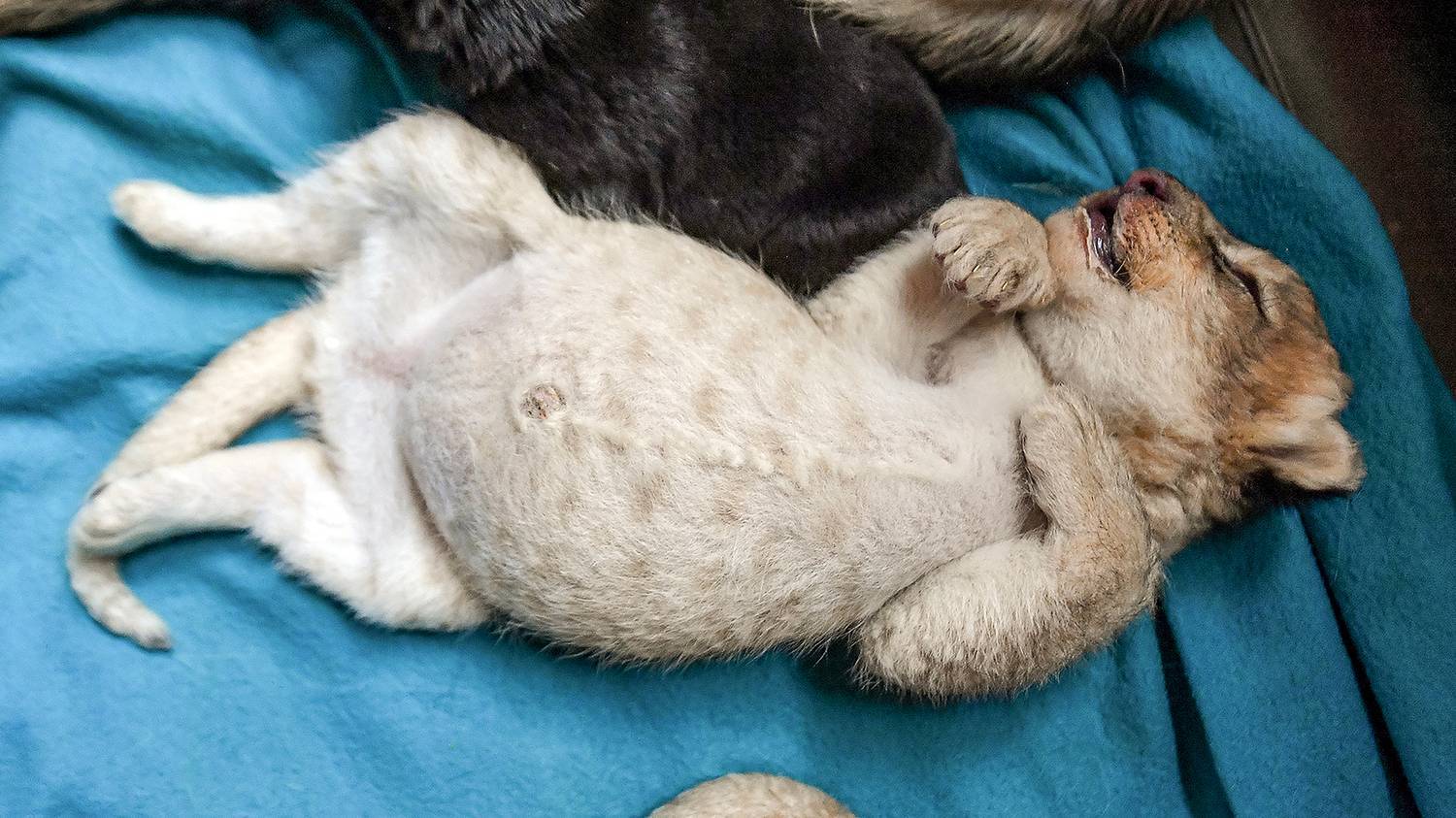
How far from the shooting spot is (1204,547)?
2363 mm

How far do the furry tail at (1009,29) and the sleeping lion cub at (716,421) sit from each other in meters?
0.49

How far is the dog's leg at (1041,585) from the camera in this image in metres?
1.85

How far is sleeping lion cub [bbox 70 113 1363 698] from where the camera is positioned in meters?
1.71

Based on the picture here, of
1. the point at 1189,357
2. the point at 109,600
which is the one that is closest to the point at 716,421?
the point at 1189,357

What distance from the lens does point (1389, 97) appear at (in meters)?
2.51

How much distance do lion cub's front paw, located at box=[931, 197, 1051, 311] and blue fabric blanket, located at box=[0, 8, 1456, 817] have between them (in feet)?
2.18

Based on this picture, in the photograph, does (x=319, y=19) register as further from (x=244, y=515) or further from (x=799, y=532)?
(x=799, y=532)

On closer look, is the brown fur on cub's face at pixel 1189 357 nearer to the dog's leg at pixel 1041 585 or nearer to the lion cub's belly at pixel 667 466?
the dog's leg at pixel 1041 585

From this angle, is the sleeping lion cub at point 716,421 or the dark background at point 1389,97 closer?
the sleeping lion cub at point 716,421

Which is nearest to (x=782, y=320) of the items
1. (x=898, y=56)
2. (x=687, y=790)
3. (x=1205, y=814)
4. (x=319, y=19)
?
(x=898, y=56)

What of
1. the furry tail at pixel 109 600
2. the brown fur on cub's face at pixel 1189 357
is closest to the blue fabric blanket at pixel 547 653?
the furry tail at pixel 109 600

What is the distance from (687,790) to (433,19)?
164 cm

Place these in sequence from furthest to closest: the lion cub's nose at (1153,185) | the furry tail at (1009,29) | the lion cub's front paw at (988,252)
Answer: the furry tail at (1009,29) → the lion cub's nose at (1153,185) → the lion cub's front paw at (988,252)

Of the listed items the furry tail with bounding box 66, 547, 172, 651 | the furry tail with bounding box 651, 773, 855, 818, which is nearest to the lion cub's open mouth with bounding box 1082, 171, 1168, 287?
the furry tail with bounding box 651, 773, 855, 818
